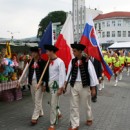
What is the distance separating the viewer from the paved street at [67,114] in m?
7.36

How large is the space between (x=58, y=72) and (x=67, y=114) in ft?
6.82

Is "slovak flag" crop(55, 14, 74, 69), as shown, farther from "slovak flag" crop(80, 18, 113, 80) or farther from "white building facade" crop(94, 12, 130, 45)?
"white building facade" crop(94, 12, 130, 45)

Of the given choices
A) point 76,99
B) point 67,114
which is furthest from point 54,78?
point 67,114

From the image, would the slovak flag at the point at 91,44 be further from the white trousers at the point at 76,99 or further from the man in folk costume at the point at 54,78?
the white trousers at the point at 76,99

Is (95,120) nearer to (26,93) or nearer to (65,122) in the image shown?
(65,122)

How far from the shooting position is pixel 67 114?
869 cm

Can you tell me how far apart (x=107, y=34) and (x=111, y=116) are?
86787 mm

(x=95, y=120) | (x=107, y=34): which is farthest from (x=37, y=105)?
(x=107, y=34)

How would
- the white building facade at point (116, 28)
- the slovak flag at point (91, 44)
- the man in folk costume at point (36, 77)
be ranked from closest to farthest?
the man in folk costume at point (36, 77)
the slovak flag at point (91, 44)
the white building facade at point (116, 28)

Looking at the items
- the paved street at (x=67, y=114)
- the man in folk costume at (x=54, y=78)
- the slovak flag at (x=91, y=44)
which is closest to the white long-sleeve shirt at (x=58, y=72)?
the man in folk costume at (x=54, y=78)

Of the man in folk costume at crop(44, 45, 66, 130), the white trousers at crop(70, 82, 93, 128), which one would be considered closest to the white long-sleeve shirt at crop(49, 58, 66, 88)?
the man in folk costume at crop(44, 45, 66, 130)

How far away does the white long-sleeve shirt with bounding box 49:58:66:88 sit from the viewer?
688cm

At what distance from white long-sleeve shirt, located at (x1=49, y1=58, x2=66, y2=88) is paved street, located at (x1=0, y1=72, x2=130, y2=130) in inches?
44.5

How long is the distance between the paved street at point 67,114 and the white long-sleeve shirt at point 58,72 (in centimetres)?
113
